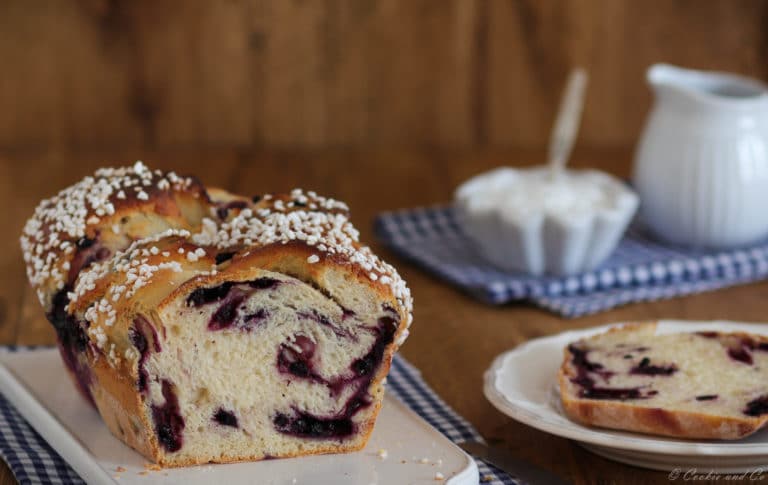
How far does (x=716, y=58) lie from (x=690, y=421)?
2410 mm

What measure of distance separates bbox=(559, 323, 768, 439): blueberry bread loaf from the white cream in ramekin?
636mm

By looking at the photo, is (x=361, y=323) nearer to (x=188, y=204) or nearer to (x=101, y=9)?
(x=188, y=204)

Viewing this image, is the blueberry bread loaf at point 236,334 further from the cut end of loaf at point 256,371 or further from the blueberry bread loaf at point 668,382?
the blueberry bread loaf at point 668,382

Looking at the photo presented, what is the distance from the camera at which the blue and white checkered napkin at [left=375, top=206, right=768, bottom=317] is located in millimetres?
2564

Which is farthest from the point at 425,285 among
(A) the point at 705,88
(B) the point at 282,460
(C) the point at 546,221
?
(B) the point at 282,460

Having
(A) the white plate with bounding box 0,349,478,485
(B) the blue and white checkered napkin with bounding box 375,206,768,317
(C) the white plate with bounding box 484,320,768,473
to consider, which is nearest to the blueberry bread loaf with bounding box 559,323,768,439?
(C) the white plate with bounding box 484,320,768,473

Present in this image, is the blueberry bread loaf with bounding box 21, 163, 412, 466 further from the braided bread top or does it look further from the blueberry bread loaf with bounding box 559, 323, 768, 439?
the blueberry bread loaf with bounding box 559, 323, 768, 439

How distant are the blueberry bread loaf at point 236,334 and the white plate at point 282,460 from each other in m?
0.03

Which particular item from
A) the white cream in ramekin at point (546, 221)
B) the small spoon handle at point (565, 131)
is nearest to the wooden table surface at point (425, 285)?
the white cream in ramekin at point (546, 221)

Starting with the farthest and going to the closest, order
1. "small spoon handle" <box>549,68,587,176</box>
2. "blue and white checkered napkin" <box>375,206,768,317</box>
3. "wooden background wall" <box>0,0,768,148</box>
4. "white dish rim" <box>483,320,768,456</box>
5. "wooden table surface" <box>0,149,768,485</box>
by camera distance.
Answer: "wooden background wall" <box>0,0,768,148</box>
"small spoon handle" <box>549,68,587,176</box>
"blue and white checkered napkin" <box>375,206,768,317</box>
"wooden table surface" <box>0,149,768,485</box>
"white dish rim" <box>483,320,768,456</box>

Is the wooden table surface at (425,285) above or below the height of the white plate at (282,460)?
below

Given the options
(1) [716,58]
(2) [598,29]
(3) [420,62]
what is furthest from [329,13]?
(1) [716,58]

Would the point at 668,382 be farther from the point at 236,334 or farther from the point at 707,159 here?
the point at 707,159

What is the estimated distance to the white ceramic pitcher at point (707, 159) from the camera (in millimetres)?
2738
